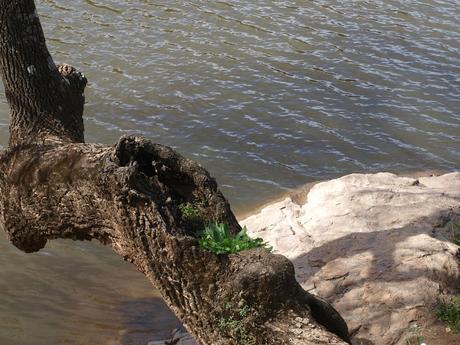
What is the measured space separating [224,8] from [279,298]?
38.8 feet

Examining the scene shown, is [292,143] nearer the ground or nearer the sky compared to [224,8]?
nearer the ground

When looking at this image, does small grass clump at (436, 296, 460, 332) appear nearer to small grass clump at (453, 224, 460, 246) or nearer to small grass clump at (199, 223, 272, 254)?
small grass clump at (453, 224, 460, 246)

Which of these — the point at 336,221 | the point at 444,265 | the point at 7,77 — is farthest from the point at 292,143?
the point at 7,77

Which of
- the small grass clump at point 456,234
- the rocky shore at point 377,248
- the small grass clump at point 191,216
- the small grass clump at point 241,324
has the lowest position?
the rocky shore at point 377,248

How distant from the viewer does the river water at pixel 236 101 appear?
26.8 feet

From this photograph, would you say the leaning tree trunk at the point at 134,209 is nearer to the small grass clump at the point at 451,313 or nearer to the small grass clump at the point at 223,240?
the small grass clump at the point at 223,240

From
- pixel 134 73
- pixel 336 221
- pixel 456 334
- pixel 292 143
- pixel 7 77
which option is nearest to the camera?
pixel 7 77

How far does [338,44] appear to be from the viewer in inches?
564

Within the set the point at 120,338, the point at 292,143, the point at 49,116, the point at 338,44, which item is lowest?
the point at 120,338

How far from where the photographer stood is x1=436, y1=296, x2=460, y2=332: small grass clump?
6301mm

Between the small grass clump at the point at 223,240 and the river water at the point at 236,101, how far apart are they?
10.5ft

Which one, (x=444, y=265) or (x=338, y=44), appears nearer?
(x=444, y=265)

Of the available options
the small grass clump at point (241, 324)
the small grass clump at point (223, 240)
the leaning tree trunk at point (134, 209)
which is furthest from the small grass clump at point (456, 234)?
the small grass clump at point (241, 324)

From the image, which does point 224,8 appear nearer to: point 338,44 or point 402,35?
point 338,44
